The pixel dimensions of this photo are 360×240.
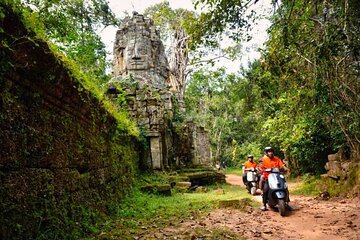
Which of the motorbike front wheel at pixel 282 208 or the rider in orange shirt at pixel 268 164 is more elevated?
the rider in orange shirt at pixel 268 164

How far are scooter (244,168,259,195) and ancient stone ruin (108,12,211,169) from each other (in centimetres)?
363

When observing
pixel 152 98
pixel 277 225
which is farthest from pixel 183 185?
pixel 277 225

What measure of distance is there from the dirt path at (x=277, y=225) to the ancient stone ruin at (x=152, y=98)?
5.88 metres

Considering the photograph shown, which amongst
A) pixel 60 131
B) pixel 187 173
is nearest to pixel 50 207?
pixel 60 131

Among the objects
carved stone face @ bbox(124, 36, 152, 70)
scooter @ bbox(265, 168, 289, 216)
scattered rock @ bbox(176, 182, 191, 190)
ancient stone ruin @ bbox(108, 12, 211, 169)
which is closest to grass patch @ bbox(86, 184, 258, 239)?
scooter @ bbox(265, 168, 289, 216)

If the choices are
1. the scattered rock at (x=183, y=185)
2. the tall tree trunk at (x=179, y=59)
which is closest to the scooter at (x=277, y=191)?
the scattered rock at (x=183, y=185)

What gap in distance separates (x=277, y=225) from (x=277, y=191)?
133 centimetres

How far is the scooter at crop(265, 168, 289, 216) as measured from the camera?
7.00 m

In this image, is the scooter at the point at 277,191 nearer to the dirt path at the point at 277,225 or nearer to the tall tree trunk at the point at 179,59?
the dirt path at the point at 277,225

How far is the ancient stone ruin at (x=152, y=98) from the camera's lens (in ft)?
40.5

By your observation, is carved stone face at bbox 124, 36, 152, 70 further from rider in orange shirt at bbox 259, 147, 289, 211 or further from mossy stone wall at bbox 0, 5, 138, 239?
mossy stone wall at bbox 0, 5, 138, 239

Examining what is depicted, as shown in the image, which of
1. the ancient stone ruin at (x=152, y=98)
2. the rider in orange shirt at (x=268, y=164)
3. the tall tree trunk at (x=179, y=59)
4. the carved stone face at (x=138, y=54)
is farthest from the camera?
the tall tree trunk at (x=179, y=59)

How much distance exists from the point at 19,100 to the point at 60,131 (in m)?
1.07

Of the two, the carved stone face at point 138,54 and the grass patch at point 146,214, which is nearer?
the grass patch at point 146,214
